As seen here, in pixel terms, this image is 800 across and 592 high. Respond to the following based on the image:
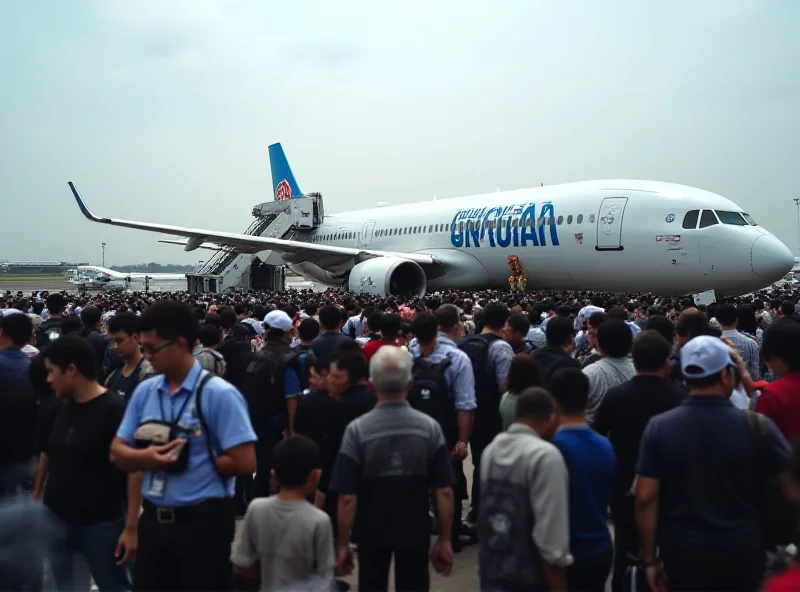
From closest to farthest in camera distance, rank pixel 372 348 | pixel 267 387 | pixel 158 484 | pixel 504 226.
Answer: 1. pixel 158 484
2. pixel 267 387
3. pixel 372 348
4. pixel 504 226

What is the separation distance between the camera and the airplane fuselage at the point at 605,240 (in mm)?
15914

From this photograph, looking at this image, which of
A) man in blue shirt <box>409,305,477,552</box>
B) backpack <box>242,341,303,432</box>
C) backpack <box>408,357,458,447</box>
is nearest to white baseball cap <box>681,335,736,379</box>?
backpack <box>408,357,458,447</box>

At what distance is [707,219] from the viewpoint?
16.2 meters

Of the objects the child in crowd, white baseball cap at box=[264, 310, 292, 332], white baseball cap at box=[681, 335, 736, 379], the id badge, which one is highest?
white baseball cap at box=[681, 335, 736, 379]

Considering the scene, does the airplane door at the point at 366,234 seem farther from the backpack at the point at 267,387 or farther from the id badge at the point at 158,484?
the id badge at the point at 158,484

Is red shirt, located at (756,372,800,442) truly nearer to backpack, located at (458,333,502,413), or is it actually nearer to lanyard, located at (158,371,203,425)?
backpack, located at (458,333,502,413)

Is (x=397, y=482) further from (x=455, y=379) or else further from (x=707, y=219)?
(x=707, y=219)

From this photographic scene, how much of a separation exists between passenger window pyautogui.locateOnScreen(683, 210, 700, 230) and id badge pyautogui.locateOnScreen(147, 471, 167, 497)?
1568 cm

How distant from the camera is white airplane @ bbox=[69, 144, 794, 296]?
52.6 feet

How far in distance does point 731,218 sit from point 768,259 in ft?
4.51

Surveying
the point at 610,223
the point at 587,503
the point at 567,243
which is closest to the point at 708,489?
the point at 587,503

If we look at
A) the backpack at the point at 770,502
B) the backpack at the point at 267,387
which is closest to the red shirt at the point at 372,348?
the backpack at the point at 267,387

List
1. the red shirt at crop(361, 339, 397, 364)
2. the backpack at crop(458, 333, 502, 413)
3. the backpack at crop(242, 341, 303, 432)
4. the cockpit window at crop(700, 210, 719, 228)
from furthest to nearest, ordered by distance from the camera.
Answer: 1. the cockpit window at crop(700, 210, 719, 228)
2. the red shirt at crop(361, 339, 397, 364)
3. the backpack at crop(458, 333, 502, 413)
4. the backpack at crop(242, 341, 303, 432)

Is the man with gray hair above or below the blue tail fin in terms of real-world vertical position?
below
